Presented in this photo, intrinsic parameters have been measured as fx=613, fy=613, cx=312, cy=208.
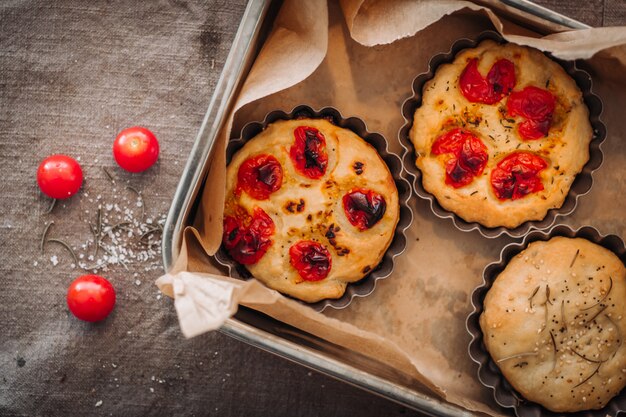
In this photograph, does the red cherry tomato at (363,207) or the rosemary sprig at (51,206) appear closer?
the red cherry tomato at (363,207)

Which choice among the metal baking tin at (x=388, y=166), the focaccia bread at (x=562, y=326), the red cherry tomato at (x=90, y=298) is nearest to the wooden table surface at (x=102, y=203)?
the red cherry tomato at (x=90, y=298)

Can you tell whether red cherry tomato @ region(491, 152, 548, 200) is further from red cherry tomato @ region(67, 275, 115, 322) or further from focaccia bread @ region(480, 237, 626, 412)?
red cherry tomato @ region(67, 275, 115, 322)

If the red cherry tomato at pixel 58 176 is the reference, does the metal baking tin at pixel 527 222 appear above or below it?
above

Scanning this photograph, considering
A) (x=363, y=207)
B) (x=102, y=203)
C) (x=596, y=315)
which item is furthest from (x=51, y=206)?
(x=596, y=315)

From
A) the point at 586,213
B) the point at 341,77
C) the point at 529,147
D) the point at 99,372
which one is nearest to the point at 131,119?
the point at 341,77

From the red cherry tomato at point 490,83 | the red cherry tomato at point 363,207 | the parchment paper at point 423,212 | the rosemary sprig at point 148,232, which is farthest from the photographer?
the rosemary sprig at point 148,232

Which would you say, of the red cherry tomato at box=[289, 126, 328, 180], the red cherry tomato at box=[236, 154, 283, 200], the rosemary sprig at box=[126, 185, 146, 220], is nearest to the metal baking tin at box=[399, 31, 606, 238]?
the red cherry tomato at box=[289, 126, 328, 180]

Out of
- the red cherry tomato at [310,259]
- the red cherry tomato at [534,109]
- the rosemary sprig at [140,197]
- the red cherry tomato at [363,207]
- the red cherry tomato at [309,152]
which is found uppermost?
the red cherry tomato at [534,109]

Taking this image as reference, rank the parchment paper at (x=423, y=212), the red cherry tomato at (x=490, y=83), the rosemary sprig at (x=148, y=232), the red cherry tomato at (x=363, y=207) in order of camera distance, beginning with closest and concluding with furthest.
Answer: the red cherry tomato at (x=363, y=207), the red cherry tomato at (x=490, y=83), the parchment paper at (x=423, y=212), the rosemary sprig at (x=148, y=232)

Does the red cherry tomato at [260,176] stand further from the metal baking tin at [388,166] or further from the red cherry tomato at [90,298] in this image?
the red cherry tomato at [90,298]
